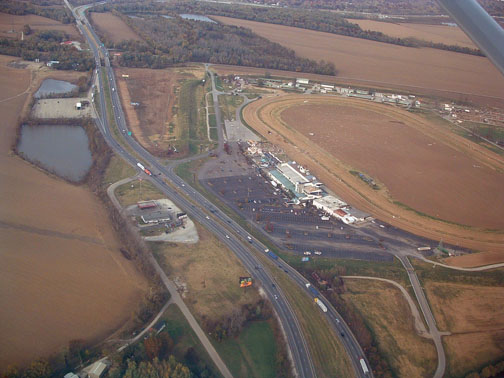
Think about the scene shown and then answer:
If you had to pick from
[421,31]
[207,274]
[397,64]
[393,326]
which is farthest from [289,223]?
[421,31]

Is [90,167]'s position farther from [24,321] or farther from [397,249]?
[397,249]

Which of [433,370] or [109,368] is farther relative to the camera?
[433,370]

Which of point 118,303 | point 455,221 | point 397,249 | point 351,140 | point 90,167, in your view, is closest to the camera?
point 118,303

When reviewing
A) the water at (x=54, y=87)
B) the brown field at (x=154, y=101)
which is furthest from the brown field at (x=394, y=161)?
the water at (x=54, y=87)

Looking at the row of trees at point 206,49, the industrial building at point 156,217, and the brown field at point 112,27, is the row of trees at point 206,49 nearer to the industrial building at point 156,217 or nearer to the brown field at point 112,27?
the brown field at point 112,27

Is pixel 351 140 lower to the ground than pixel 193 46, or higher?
lower

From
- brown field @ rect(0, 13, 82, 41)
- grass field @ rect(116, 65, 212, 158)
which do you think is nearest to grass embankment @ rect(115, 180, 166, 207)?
grass field @ rect(116, 65, 212, 158)

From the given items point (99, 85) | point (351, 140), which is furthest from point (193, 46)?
point (351, 140)
